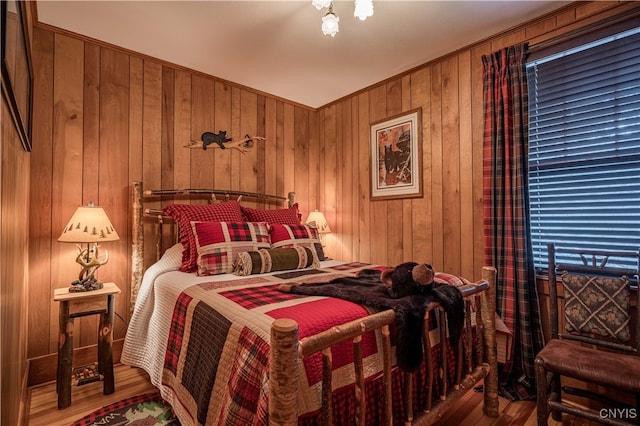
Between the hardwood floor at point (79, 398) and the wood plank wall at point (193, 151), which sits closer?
the hardwood floor at point (79, 398)

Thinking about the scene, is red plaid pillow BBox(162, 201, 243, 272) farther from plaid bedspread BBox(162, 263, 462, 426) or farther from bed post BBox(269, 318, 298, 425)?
bed post BBox(269, 318, 298, 425)

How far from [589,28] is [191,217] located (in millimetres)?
2859

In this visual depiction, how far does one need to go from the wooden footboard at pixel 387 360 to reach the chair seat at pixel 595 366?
29 centimetres

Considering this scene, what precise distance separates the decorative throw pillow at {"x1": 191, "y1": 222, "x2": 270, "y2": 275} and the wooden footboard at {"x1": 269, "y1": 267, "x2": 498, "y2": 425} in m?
1.24

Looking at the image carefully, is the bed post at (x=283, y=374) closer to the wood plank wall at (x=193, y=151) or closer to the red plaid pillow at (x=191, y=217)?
→ the red plaid pillow at (x=191, y=217)

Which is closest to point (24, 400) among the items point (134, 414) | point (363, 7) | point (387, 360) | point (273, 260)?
point (134, 414)

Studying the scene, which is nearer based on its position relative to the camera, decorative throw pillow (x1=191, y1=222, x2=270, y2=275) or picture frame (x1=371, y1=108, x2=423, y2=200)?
decorative throw pillow (x1=191, y1=222, x2=270, y2=275)

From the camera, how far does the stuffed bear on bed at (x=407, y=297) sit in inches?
48.6

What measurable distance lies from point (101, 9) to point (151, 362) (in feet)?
7.34

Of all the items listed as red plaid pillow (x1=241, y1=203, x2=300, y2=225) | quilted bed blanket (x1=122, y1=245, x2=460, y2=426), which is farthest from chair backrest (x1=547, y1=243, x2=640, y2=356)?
red plaid pillow (x1=241, y1=203, x2=300, y2=225)

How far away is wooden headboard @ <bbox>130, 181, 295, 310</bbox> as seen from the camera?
240cm

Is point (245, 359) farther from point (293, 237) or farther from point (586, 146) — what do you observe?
point (586, 146)

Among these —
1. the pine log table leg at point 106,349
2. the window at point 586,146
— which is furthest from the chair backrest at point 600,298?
the pine log table leg at point 106,349

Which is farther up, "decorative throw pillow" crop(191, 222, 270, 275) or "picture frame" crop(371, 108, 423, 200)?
"picture frame" crop(371, 108, 423, 200)
